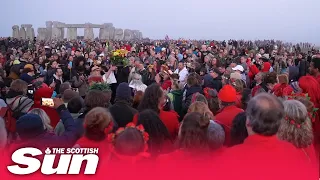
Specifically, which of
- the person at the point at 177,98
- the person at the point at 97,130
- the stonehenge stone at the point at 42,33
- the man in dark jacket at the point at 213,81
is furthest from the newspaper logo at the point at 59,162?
the stonehenge stone at the point at 42,33

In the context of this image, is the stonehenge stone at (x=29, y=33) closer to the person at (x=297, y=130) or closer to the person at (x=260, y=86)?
the person at (x=260, y=86)

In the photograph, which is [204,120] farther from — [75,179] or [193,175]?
[75,179]

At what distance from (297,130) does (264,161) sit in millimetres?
768

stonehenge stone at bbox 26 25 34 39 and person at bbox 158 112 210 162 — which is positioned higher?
person at bbox 158 112 210 162

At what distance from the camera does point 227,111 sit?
4.58 meters

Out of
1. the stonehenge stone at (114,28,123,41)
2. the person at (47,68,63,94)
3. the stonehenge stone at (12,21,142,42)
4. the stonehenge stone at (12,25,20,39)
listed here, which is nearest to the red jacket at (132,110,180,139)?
the person at (47,68,63,94)

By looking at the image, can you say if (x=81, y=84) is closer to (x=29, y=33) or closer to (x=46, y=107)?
(x=46, y=107)

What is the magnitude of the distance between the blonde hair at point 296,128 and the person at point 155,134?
114cm

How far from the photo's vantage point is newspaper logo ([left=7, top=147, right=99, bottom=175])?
3.26 metres

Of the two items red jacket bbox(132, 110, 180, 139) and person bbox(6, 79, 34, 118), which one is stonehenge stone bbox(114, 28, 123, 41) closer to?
person bbox(6, 79, 34, 118)

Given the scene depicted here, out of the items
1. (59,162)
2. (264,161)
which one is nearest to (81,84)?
(59,162)

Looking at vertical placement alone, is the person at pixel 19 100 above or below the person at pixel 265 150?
below

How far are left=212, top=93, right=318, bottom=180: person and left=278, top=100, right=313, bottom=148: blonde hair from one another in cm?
47

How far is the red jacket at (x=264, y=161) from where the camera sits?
2.71 metres
